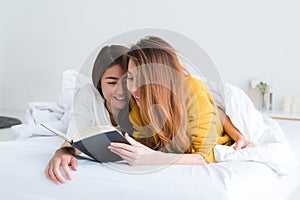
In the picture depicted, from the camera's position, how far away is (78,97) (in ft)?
6.20

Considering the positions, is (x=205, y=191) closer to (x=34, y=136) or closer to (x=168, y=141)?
(x=168, y=141)

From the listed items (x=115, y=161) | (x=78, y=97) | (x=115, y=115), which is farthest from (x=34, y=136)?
(x=115, y=161)

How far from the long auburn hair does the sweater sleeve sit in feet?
0.08

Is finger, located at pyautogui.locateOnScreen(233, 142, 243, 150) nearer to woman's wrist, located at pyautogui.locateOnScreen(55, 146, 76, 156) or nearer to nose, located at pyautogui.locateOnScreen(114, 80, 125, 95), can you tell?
nose, located at pyautogui.locateOnScreen(114, 80, 125, 95)

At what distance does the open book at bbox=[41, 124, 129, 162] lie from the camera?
1399 millimetres

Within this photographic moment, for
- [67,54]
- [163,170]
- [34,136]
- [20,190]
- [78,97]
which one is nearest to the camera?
[163,170]

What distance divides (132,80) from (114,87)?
6.3 inches

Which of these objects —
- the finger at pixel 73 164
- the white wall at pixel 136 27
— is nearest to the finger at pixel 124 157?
the finger at pixel 73 164

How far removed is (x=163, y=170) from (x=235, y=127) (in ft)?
1.48

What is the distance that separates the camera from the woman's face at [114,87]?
1654 mm

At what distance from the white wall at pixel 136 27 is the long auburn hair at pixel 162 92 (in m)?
1.83

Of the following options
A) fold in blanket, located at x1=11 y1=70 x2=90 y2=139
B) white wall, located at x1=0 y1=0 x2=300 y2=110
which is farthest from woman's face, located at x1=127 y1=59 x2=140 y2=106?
white wall, located at x1=0 y1=0 x2=300 y2=110

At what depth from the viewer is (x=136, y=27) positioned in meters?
3.66

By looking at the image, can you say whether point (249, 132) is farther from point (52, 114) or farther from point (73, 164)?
point (52, 114)
